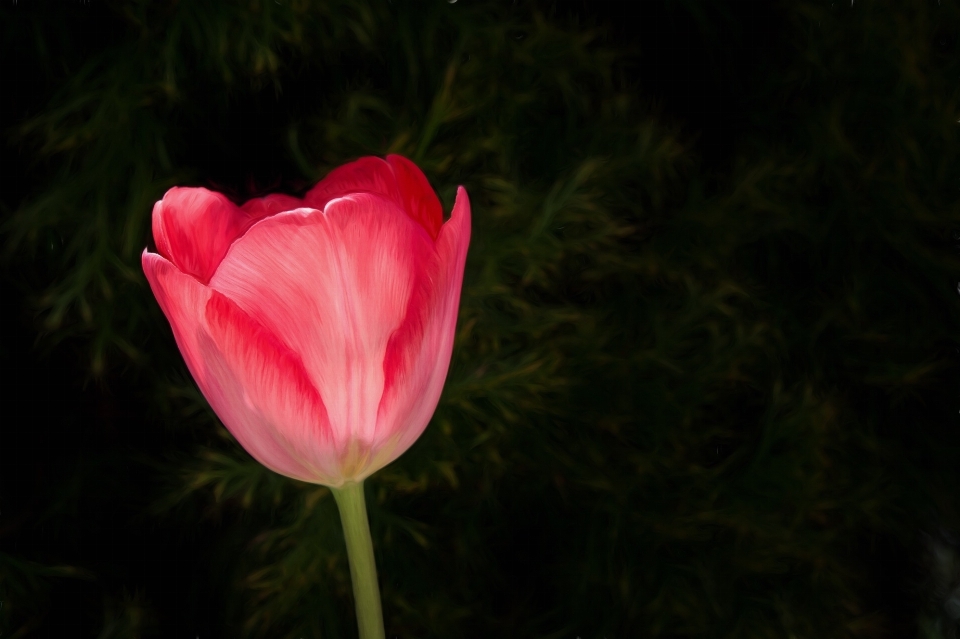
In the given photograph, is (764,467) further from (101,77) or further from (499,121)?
(101,77)

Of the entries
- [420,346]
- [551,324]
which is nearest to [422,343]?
[420,346]

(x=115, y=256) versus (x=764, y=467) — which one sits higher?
(x=115, y=256)

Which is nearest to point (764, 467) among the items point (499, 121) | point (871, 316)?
point (871, 316)

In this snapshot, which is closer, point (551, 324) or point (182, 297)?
point (182, 297)

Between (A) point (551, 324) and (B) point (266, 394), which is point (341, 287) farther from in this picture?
(A) point (551, 324)

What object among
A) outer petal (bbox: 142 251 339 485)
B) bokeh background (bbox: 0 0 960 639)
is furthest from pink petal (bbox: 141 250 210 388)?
bokeh background (bbox: 0 0 960 639)

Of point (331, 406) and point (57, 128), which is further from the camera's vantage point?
point (57, 128)
